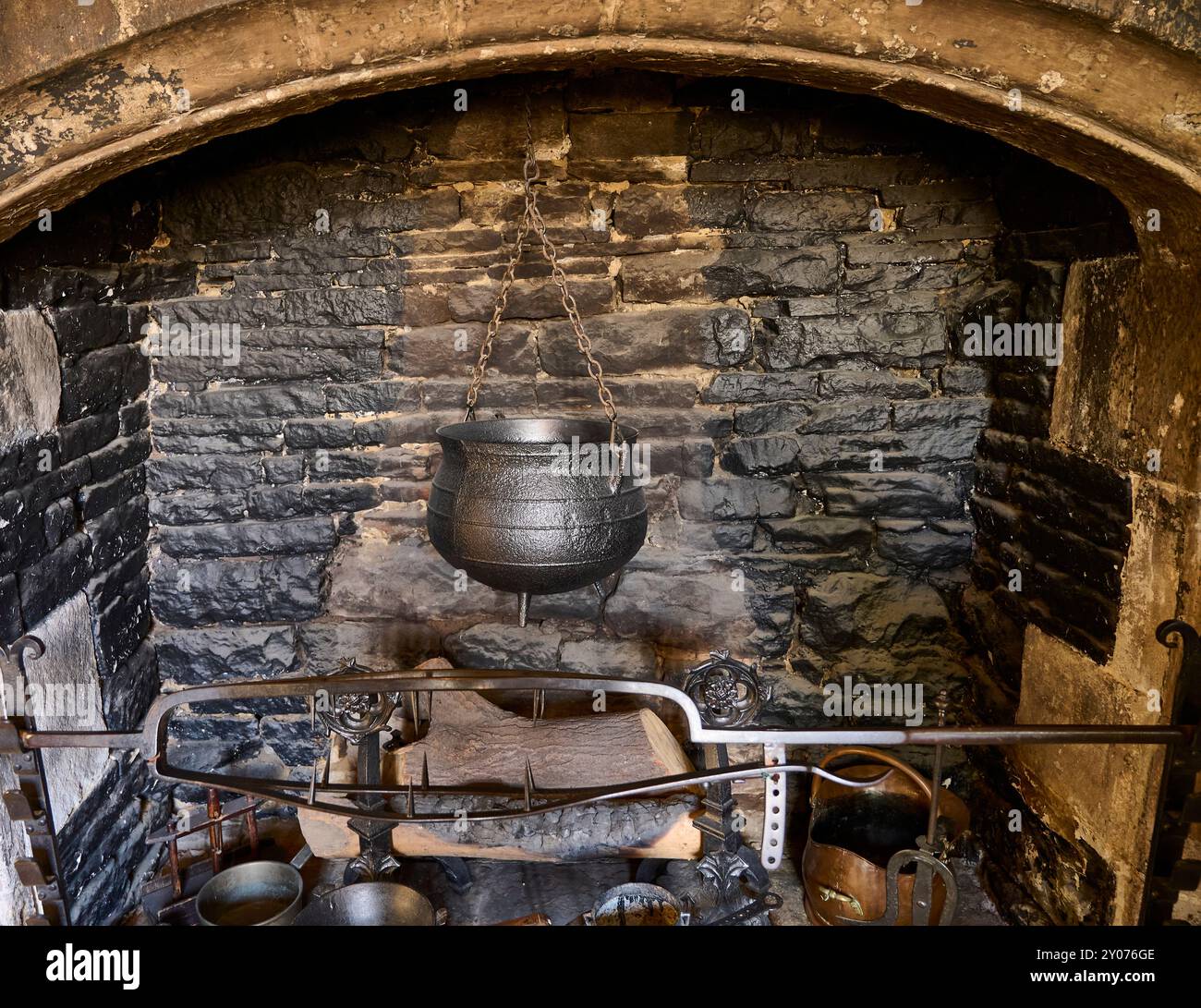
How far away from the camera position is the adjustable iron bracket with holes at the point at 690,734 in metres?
1.70

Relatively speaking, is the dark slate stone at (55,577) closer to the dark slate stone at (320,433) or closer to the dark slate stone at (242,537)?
the dark slate stone at (242,537)

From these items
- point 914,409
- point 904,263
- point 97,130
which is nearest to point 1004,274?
point 904,263

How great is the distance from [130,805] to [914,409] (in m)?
2.97

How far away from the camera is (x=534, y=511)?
87.8 inches

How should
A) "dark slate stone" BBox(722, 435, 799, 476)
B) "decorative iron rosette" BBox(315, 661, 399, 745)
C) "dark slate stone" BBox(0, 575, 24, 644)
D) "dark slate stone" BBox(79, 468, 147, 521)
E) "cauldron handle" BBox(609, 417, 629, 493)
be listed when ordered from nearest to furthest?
"decorative iron rosette" BBox(315, 661, 399, 745), "dark slate stone" BBox(0, 575, 24, 644), "cauldron handle" BBox(609, 417, 629, 493), "dark slate stone" BBox(79, 468, 147, 521), "dark slate stone" BBox(722, 435, 799, 476)

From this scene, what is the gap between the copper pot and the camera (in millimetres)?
2467

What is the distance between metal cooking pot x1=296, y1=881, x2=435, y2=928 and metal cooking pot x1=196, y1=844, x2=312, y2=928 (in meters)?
0.26

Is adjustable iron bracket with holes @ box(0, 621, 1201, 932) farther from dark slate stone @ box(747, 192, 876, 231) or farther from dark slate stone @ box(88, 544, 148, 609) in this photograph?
dark slate stone @ box(747, 192, 876, 231)

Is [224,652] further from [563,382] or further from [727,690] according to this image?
[727,690]

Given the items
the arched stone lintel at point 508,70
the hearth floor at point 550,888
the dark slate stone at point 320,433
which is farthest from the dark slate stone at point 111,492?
the hearth floor at point 550,888

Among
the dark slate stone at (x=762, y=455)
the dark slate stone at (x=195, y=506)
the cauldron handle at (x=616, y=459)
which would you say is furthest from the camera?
the dark slate stone at (x=195, y=506)

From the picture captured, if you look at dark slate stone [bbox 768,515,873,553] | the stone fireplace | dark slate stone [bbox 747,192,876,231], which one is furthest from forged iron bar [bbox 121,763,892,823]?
dark slate stone [bbox 747,192,876,231]

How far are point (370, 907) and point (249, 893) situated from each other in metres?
0.56

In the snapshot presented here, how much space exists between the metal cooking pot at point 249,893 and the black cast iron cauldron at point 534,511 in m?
1.12
